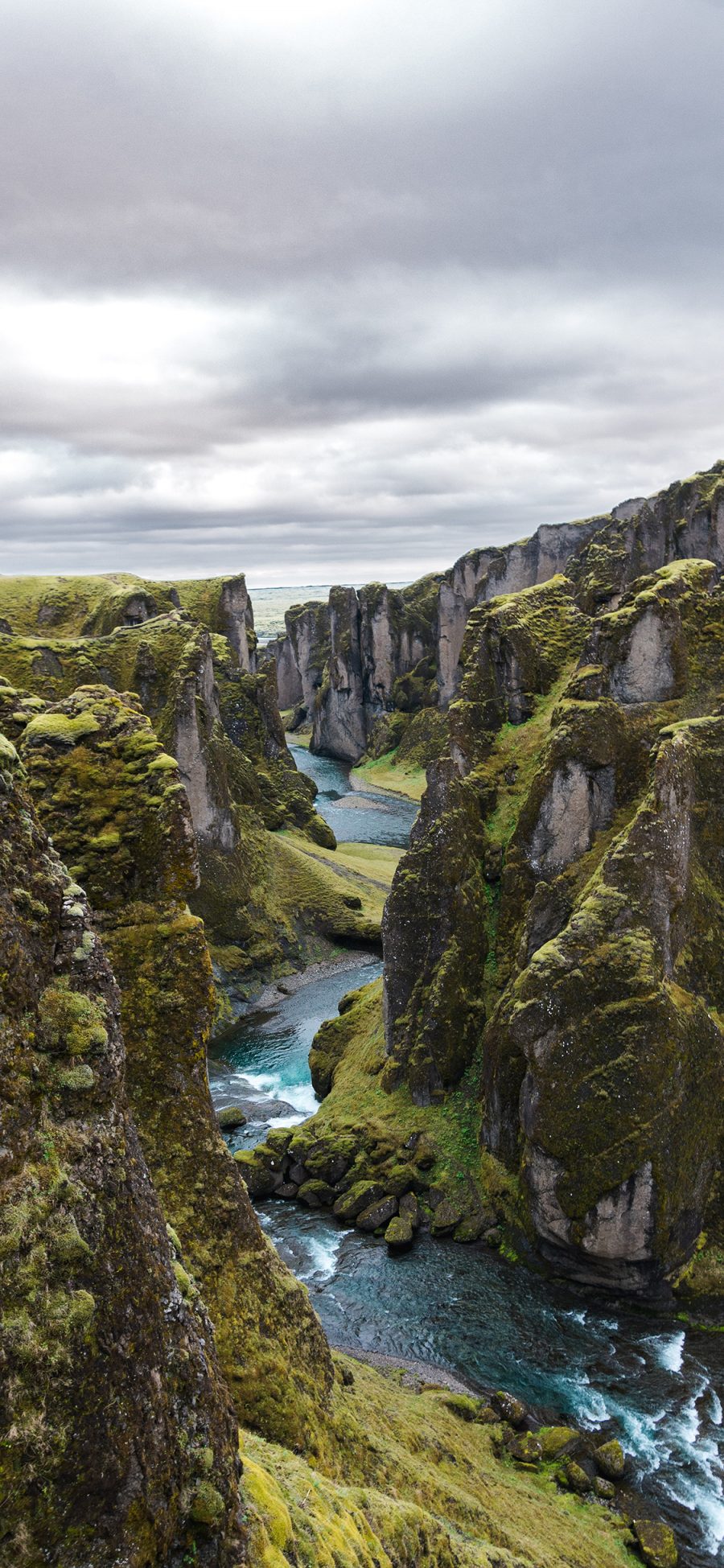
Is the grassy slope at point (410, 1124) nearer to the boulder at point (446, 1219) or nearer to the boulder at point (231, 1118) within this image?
the boulder at point (446, 1219)

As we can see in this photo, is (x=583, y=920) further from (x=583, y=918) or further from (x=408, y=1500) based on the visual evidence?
(x=408, y=1500)

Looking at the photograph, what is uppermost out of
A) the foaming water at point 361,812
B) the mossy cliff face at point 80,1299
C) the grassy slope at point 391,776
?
A: the mossy cliff face at point 80,1299

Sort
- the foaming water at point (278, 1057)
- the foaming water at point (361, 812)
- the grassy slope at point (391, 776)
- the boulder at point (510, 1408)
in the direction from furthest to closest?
the grassy slope at point (391, 776) < the foaming water at point (361, 812) < the foaming water at point (278, 1057) < the boulder at point (510, 1408)

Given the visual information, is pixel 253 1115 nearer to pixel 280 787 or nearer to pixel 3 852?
pixel 3 852

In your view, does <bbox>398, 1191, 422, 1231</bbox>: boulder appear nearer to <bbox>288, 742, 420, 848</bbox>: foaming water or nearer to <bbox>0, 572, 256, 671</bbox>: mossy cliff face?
<bbox>0, 572, 256, 671</bbox>: mossy cliff face

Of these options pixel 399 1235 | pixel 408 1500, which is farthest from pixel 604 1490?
pixel 399 1235

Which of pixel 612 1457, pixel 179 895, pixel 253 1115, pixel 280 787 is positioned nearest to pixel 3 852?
pixel 179 895

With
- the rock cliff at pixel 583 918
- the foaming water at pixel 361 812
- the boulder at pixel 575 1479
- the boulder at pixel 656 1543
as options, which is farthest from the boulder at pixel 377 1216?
the foaming water at pixel 361 812
